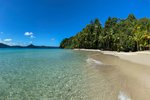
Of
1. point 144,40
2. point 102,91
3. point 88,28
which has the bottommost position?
point 102,91

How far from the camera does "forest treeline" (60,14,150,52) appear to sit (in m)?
41.7

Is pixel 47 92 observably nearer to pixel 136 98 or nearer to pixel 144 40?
pixel 136 98

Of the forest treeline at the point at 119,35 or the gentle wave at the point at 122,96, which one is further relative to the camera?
the forest treeline at the point at 119,35

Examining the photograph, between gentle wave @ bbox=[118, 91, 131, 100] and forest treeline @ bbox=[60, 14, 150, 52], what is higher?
A: forest treeline @ bbox=[60, 14, 150, 52]

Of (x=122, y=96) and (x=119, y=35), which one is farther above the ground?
(x=119, y=35)

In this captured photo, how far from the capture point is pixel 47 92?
304 inches

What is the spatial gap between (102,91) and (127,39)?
39272 millimetres

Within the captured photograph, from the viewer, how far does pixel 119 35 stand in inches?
1938

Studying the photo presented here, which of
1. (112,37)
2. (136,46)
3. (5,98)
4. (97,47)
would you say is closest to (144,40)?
(136,46)

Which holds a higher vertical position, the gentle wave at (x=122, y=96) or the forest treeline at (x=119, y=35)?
the forest treeline at (x=119, y=35)

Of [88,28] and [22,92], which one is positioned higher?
[88,28]

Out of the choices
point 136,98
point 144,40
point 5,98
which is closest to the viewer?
point 136,98

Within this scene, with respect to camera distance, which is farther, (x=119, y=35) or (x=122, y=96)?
(x=119, y=35)

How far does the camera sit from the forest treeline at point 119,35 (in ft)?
137
